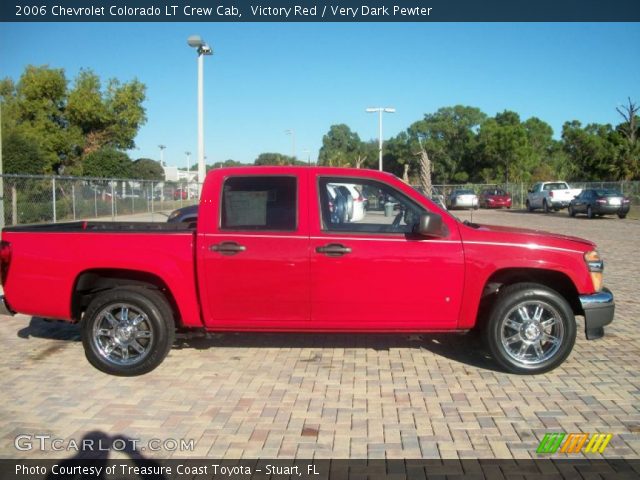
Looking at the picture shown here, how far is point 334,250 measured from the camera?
5.13 metres

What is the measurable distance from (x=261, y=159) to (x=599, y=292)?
37.0 m

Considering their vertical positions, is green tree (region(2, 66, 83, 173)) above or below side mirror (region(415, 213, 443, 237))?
above

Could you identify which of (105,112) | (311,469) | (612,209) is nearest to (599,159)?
(612,209)

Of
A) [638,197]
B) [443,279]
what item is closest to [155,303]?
[443,279]

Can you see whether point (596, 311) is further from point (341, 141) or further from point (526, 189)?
point (526, 189)

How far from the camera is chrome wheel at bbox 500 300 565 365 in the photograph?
17.3ft

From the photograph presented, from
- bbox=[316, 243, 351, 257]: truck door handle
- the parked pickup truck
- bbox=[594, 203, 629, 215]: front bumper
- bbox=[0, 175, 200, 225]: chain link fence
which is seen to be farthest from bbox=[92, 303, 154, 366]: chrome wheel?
the parked pickup truck

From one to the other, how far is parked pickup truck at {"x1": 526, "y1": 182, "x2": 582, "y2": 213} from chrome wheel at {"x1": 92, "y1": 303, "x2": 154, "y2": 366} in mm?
34635

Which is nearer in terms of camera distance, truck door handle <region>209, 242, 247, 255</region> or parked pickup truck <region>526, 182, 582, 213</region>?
truck door handle <region>209, 242, 247, 255</region>

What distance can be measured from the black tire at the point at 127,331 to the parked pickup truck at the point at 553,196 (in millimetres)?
34598

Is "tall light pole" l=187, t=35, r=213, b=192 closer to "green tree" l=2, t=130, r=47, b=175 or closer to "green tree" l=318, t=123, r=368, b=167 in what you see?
"green tree" l=2, t=130, r=47, b=175

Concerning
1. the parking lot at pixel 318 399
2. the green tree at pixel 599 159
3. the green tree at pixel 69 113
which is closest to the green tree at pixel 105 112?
the green tree at pixel 69 113

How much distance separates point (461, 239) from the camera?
5203 millimetres

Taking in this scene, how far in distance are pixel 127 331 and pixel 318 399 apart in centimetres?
189
